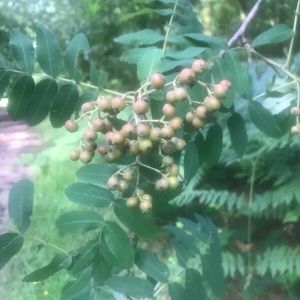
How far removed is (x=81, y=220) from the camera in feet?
1.45

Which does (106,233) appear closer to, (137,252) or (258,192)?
(137,252)

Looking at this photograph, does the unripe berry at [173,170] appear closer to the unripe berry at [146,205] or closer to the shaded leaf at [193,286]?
the unripe berry at [146,205]

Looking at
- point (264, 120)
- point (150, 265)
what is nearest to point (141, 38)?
point (264, 120)

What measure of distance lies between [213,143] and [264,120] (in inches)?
3.1

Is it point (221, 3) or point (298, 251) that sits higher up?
Answer: point (221, 3)

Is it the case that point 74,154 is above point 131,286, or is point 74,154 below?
above

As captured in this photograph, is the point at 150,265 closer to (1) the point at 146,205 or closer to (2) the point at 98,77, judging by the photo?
(1) the point at 146,205

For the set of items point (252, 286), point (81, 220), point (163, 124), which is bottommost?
point (252, 286)

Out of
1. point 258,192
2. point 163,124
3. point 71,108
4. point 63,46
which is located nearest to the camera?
point 163,124

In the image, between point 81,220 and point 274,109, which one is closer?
point 81,220

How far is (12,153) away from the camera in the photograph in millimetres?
1021

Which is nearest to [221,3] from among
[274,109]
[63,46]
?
[63,46]

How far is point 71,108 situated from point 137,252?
22 centimetres

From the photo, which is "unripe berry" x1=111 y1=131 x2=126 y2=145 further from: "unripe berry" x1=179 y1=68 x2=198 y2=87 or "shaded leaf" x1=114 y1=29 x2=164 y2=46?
"shaded leaf" x1=114 y1=29 x2=164 y2=46
